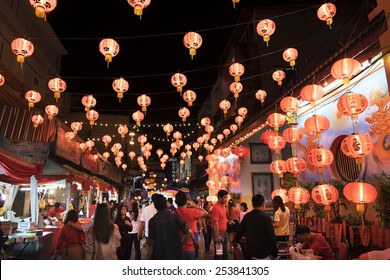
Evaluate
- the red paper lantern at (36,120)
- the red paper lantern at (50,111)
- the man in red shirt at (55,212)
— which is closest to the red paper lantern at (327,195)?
the red paper lantern at (50,111)

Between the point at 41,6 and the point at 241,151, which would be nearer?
the point at 41,6

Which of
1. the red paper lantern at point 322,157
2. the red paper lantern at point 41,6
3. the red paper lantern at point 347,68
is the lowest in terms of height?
the red paper lantern at point 322,157

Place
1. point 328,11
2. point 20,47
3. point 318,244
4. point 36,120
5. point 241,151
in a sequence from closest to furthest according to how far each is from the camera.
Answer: point 318,244 < point 328,11 < point 20,47 < point 36,120 < point 241,151

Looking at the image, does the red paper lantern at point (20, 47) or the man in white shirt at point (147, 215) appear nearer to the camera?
the man in white shirt at point (147, 215)

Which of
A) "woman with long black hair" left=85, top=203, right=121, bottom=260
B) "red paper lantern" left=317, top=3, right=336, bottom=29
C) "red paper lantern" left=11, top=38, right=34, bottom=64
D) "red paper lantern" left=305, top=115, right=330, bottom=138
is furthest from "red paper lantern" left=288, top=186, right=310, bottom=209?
"red paper lantern" left=11, top=38, right=34, bottom=64

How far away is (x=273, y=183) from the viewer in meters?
17.2

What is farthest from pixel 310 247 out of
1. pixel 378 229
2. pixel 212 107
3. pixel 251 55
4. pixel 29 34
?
pixel 212 107

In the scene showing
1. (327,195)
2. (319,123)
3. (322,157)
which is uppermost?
(319,123)

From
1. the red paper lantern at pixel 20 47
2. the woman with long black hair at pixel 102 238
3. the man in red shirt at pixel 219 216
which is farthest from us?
the red paper lantern at pixel 20 47

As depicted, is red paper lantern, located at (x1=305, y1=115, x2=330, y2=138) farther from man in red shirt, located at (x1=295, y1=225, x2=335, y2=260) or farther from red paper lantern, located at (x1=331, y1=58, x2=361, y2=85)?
man in red shirt, located at (x1=295, y1=225, x2=335, y2=260)

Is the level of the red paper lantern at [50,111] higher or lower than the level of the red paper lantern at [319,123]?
higher

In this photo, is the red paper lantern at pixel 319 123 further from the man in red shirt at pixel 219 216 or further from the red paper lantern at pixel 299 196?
the man in red shirt at pixel 219 216

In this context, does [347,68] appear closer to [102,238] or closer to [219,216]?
[219,216]

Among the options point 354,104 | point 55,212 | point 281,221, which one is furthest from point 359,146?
point 55,212
